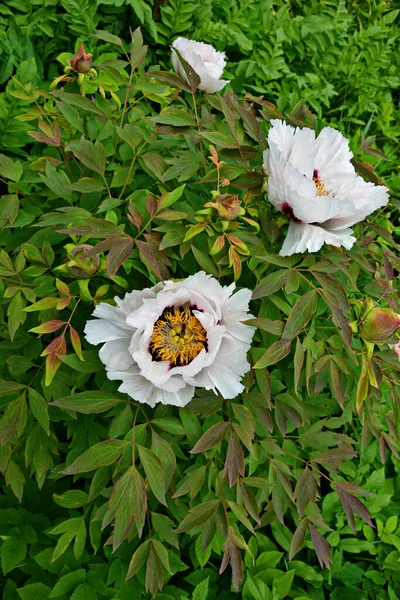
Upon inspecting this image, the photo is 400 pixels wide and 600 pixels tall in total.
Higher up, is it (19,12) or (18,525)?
(19,12)

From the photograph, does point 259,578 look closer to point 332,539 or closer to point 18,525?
point 332,539

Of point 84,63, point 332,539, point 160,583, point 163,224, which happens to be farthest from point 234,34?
point 160,583

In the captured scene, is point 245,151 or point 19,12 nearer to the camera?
point 245,151

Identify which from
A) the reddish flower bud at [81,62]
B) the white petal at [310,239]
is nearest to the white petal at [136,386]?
the white petal at [310,239]

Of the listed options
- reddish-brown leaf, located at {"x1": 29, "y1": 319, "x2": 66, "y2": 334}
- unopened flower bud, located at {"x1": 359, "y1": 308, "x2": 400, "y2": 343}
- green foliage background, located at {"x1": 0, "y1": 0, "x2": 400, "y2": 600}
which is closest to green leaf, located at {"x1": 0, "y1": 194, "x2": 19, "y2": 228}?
green foliage background, located at {"x1": 0, "y1": 0, "x2": 400, "y2": 600}

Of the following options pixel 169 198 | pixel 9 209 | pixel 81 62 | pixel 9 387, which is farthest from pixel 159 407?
pixel 81 62

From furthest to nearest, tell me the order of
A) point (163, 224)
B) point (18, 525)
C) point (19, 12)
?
point (19, 12), point (18, 525), point (163, 224)

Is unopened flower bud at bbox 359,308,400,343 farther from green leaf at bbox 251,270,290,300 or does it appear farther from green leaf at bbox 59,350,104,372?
green leaf at bbox 59,350,104,372

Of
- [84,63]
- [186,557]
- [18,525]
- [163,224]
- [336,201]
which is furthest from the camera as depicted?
[186,557]
